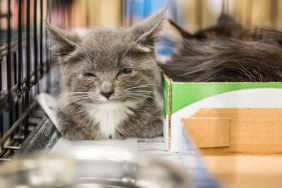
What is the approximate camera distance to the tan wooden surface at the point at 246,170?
0.97m

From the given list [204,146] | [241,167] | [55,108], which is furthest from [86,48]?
[241,167]

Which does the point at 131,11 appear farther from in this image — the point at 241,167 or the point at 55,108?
the point at 241,167

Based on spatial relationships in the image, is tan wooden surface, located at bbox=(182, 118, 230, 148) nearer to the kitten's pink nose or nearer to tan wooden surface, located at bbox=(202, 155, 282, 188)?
tan wooden surface, located at bbox=(202, 155, 282, 188)

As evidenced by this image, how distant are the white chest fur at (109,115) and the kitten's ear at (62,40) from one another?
0.52ft

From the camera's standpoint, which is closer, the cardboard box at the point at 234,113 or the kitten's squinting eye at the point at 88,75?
the cardboard box at the point at 234,113

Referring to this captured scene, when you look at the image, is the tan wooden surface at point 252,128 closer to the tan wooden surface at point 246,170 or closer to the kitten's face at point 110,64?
the tan wooden surface at point 246,170

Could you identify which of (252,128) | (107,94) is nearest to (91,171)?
(107,94)

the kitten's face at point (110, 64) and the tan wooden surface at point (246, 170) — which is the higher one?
the kitten's face at point (110, 64)

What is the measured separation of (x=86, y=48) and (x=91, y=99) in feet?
0.44

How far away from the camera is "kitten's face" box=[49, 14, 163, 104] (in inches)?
48.5

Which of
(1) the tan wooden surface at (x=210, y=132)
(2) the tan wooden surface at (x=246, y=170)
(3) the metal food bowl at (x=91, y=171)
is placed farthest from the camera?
(1) the tan wooden surface at (x=210, y=132)

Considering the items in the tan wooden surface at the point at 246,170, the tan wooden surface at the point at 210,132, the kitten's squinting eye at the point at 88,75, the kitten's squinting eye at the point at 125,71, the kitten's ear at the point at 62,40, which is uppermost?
the kitten's ear at the point at 62,40

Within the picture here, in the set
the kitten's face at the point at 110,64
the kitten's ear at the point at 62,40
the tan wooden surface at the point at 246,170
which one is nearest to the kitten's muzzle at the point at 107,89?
the kitten's face at the point at 110,64

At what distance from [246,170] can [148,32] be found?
429 mm
